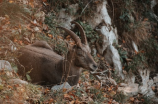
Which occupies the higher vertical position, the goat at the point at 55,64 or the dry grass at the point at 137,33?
the dry grass at the point at 137,33

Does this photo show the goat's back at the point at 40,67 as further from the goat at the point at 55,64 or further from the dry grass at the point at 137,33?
the dry grass at the point at 137,33

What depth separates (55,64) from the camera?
6.04 meters

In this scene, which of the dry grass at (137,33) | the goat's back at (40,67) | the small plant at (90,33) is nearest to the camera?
the goat's back at (40,67)

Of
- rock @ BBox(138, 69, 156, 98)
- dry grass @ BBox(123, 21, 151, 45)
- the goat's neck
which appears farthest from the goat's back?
dry grass @ BBox(123, 21, 151, 45)

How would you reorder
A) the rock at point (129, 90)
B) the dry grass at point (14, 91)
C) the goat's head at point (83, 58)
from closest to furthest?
the dry grass at point (14, 91)
the goat's head at point (83, 58)
the rock at point (129, 90)

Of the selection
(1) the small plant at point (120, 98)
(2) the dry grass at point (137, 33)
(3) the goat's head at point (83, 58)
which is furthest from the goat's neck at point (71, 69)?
(2) the dry grass at point (137, 33)

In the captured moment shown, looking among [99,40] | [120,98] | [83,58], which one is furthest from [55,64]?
[99,40]

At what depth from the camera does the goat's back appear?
591cm

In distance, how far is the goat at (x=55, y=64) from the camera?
5.85 metres

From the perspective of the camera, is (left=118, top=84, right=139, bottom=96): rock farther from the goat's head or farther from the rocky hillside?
the goat's head

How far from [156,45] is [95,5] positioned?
3183mm

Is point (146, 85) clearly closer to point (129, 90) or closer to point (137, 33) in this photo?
point (129, 90)

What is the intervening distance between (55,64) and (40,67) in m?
0.37

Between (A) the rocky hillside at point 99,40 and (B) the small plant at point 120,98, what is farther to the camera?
(B) the small plant at point 120,98
